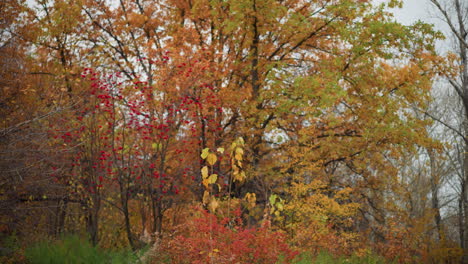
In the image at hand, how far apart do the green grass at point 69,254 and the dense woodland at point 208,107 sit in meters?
0.50

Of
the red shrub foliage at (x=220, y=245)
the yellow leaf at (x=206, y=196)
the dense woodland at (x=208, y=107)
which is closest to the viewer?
the yellow leaf at (x=206, y=196)

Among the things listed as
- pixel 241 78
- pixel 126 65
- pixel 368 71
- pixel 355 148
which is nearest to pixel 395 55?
pixel 368 71

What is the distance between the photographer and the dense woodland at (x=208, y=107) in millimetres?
7422

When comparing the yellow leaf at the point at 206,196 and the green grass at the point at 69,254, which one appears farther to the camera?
the green grass at the point at 69,254

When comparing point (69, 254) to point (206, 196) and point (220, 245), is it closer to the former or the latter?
point (220, 245)

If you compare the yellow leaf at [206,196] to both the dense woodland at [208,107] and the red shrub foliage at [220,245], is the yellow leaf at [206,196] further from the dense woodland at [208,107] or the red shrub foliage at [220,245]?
the dense woodland at [208,107]

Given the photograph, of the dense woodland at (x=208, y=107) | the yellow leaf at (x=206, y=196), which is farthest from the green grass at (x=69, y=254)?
the yellow leaf at (x=206, y=196)

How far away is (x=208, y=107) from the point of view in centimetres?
987

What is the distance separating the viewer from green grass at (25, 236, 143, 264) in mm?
5121

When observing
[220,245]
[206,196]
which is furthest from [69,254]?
[206,196]

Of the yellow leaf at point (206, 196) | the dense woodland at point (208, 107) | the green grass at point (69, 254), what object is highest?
the dense woodland at point (208, 107)

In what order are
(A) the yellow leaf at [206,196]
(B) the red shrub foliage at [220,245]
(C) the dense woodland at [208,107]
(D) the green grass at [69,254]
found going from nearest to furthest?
1. (A) the yellow leaf at [206,196]
2. (B) the red shrub foliage at [220,245]
3. (D) the green grass at [69,254]
4. (C) the dense woodland at [208,107]

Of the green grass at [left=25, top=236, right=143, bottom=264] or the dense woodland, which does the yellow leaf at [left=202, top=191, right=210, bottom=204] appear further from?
the dense woodland

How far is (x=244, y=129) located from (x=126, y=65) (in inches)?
172
